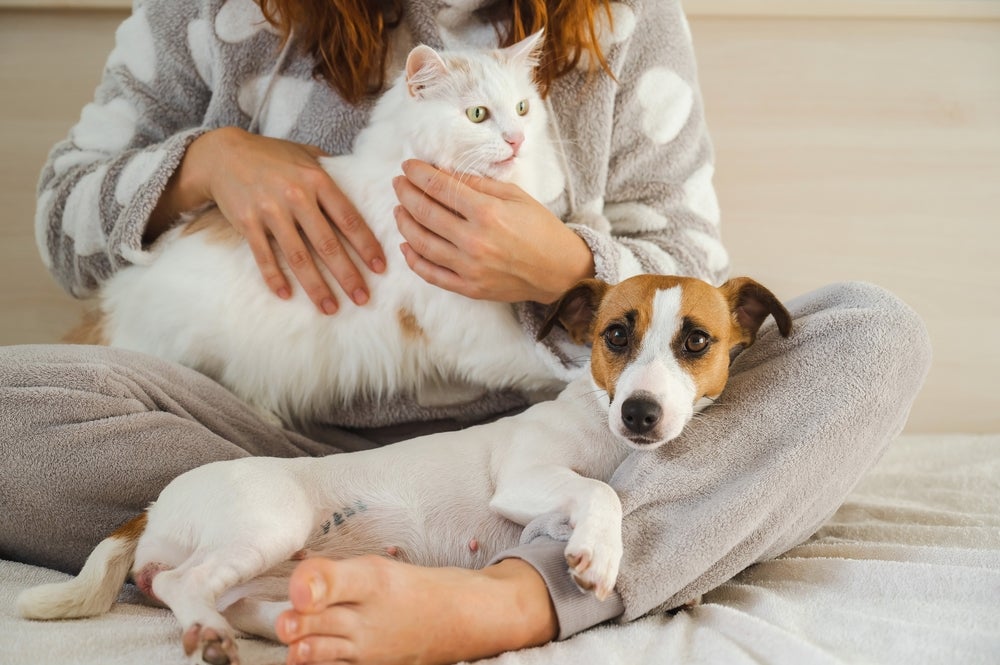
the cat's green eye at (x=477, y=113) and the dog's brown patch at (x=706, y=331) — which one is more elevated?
the cat's green eye at (x=477, y=113)

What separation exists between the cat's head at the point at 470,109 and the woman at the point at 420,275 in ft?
0.14

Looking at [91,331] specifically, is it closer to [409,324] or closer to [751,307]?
[409,324]

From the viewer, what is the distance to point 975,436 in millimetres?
2043

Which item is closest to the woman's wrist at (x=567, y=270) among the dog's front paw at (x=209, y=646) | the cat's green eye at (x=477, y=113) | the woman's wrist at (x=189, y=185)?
the cat's green eye at (x=477, y=113)

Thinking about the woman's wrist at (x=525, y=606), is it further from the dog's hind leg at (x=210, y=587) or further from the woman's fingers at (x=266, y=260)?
the woman's fingers at (x=266, y=260)

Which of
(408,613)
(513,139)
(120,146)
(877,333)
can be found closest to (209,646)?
(408,613)

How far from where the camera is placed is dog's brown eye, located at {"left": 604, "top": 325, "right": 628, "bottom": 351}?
3.94ft

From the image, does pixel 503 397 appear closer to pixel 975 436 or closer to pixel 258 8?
pixel 258 8

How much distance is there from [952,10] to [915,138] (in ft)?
0.97

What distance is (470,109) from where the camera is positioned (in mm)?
1319

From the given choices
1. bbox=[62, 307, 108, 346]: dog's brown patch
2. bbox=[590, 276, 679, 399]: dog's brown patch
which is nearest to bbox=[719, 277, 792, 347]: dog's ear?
bbox=[590, 276, 679, 399]: dog's brown patch

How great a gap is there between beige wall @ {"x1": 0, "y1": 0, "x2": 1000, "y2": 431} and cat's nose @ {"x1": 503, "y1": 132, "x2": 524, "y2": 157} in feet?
3.12

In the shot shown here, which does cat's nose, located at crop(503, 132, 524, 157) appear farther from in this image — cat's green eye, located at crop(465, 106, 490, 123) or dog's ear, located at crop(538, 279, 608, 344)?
dog's ear, located at crop(538, 279, 608, 344)

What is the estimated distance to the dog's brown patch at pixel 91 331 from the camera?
1587mm
